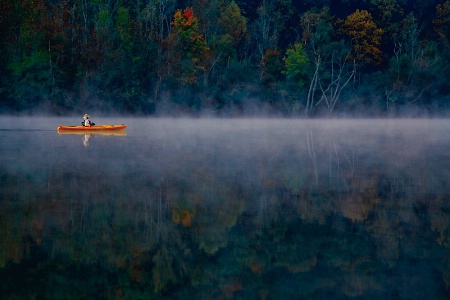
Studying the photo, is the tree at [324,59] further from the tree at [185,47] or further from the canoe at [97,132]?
the canoe at [97,132]

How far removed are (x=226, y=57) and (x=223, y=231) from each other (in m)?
54.9

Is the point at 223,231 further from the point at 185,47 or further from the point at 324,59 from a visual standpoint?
the point at 324,59

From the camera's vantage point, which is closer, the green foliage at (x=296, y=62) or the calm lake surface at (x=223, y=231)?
the calm lake surface at (x=223, y=231)

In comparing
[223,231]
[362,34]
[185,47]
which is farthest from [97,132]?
[362,34]

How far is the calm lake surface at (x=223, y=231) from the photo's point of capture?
22.6 feet

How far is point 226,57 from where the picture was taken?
63344 millimetres

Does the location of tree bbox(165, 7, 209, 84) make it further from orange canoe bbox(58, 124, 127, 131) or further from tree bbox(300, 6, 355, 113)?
orange canoe bbox(58, 124, 127, 131)

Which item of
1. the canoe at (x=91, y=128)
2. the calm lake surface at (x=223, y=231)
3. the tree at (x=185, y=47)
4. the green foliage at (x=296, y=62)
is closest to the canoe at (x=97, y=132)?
the canoe at (x=91, y=128)

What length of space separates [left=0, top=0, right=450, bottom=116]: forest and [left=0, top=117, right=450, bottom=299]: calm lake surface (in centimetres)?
3806

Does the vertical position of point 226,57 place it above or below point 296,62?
above

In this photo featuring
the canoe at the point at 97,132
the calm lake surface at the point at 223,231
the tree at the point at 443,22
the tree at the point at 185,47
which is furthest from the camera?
the tree at the point at 443,22

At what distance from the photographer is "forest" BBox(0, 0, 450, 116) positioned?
54.5 m

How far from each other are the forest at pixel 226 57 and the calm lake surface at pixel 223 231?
38.1 meters

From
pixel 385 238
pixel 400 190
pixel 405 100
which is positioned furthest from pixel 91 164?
pixel 405 100
